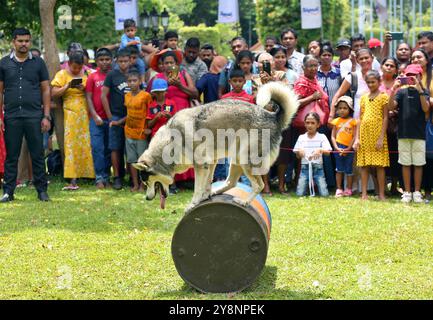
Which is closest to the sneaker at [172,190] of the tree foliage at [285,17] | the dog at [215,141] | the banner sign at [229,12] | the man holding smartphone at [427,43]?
the man holding smartphone at [427,43]

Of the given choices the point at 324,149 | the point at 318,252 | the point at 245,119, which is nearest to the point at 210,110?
the point at 245,119

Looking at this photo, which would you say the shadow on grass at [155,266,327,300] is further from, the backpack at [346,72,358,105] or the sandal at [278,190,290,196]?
the backpack at [346,72,358,105]

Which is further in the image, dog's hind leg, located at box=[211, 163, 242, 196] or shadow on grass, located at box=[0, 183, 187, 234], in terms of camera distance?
shadow on grass, located at box=[0, 183, 187, 234]

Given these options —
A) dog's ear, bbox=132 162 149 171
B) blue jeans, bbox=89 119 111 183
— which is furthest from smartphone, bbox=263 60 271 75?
dog's ear, bbox=132 162 149 171

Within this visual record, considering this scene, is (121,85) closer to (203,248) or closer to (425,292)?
(203,248)

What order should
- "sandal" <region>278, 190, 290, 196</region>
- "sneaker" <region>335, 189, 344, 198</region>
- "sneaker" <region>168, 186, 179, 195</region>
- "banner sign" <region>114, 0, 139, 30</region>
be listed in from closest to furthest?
"sneaker" <region>335, 189, 344, 198</region>, "sandal" <region>278, 190, 290, 196</region>, "sneaker" <region>168, 186, 179, 195</region>, "banner sign" <region>114, 0, 139, 30</region>

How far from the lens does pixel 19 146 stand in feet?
40.3

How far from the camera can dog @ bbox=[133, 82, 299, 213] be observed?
7.43m

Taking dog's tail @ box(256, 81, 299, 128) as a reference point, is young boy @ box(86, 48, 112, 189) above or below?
below

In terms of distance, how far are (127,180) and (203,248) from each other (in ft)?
23.6

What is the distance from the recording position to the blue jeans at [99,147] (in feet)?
44.6

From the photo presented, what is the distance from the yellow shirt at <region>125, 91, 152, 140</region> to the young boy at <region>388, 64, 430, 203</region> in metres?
4.12

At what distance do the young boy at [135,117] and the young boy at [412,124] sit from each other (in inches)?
163

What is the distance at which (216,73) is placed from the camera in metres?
13.2
